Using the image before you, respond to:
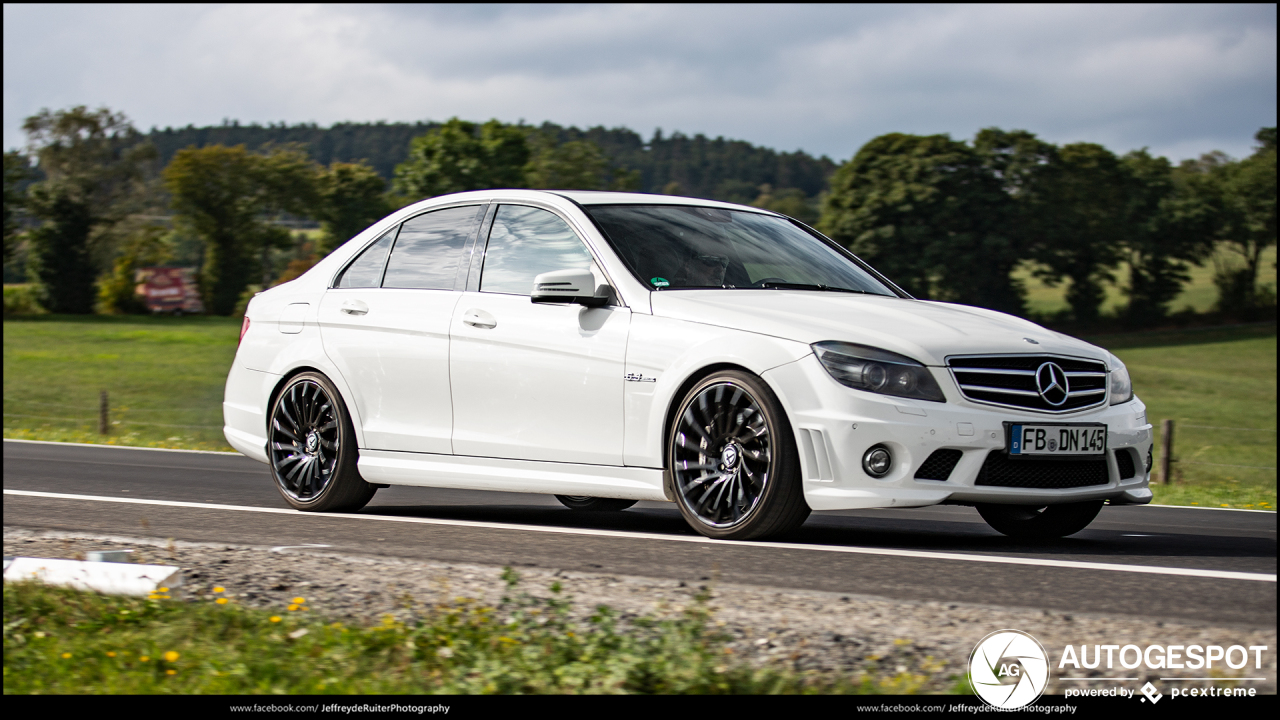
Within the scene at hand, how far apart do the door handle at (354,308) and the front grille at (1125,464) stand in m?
4.05

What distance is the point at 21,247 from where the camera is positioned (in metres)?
92.2

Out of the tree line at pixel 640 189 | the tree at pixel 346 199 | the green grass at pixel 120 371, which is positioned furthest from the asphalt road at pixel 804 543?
the tree at pixel 346 199

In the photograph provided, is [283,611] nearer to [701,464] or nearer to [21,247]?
[701,464]

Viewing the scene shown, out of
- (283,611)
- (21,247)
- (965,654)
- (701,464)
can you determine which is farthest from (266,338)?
(21,247)

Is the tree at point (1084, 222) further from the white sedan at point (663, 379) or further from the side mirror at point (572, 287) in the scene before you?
the side mirror at point (572, 287)

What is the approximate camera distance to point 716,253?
724 centimetres

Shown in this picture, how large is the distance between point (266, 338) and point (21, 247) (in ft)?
302

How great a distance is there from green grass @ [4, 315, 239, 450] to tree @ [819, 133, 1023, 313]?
3012cm

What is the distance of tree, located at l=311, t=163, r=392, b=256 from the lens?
97812 mm

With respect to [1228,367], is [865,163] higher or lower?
higher

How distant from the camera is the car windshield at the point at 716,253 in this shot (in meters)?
7.02

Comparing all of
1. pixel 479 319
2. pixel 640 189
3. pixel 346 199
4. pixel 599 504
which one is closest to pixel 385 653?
pixel 479 319

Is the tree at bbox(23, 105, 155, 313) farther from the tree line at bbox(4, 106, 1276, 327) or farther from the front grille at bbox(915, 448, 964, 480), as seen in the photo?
the front grille at bbox(915, 448, 964, 480)
